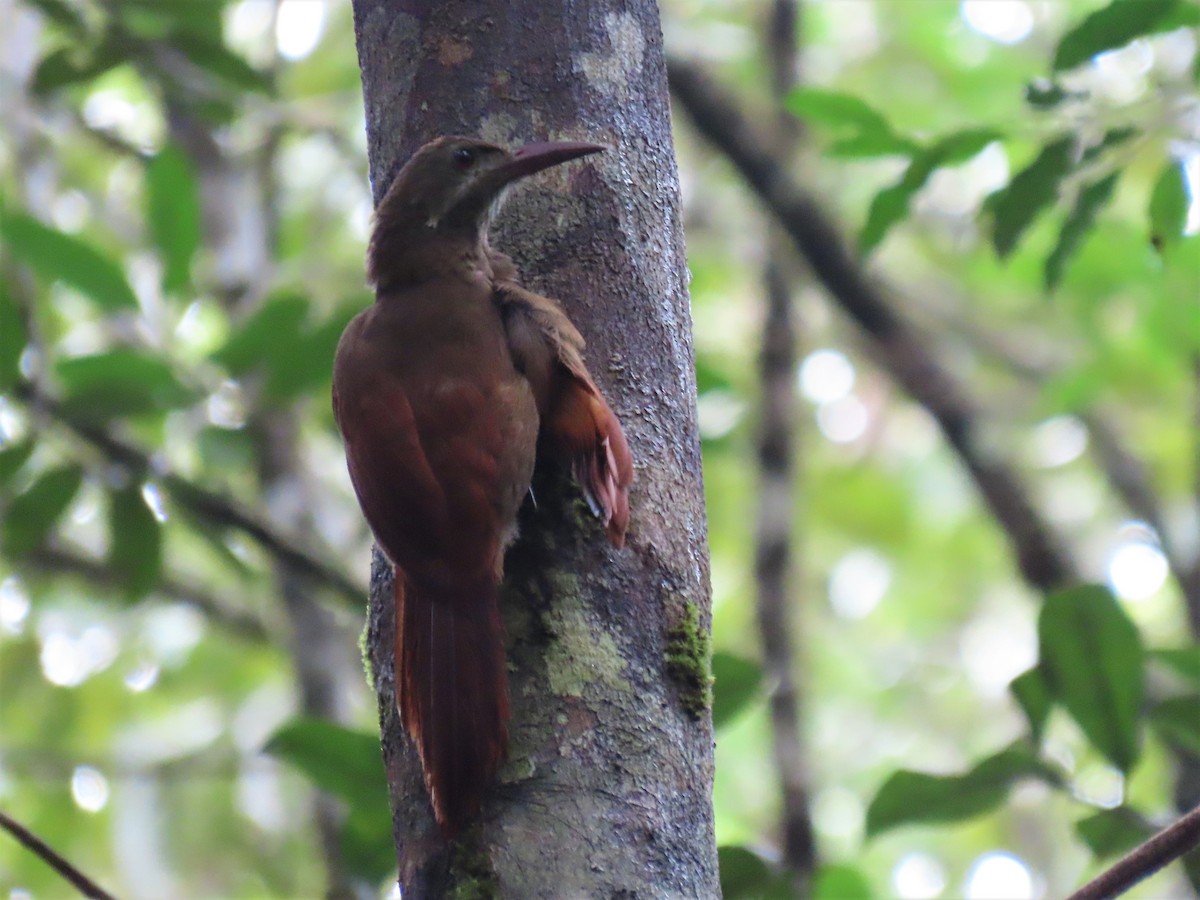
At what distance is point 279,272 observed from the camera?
6.30 meters

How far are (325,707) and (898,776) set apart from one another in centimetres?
241

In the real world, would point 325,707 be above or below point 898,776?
above

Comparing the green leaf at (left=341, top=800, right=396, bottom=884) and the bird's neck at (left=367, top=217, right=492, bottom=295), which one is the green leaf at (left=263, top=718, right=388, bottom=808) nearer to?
the green leaf at (left=341, top=800, right=396, bottom=884)

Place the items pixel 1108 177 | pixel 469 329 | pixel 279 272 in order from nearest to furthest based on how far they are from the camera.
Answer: pixel 469 329 → pixel 1108 177 → pixel 279 272

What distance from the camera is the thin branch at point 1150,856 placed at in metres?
1.85

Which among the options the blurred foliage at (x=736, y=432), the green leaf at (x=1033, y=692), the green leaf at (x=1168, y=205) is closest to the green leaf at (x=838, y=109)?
the blurred foliage at (x=736, y=432)

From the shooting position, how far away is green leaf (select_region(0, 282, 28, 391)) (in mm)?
3834

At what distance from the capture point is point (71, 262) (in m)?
3.97

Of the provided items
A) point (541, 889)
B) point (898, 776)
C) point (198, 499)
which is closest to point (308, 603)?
point (198, 499)

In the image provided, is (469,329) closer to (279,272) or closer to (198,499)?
(198,499)

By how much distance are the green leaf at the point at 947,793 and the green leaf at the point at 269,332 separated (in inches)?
80.0

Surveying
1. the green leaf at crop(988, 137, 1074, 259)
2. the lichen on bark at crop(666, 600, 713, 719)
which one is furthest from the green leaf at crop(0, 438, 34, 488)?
Answer: the green leaf at crop(988, 137, 1074, 259)

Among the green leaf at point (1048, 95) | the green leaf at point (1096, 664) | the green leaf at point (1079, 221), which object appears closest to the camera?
the green leaf at point (1096, 664)

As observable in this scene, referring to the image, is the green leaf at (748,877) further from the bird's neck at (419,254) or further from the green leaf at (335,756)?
the bird's neck at (419,254)
